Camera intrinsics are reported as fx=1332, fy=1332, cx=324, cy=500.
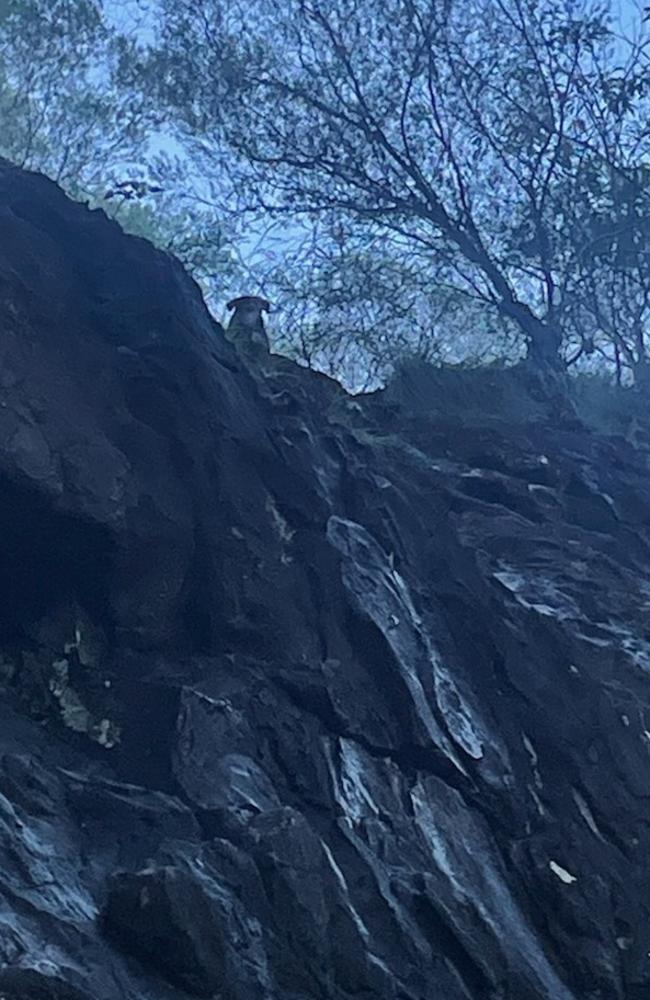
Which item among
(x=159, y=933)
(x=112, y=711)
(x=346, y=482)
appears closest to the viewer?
(x=159, y=933)

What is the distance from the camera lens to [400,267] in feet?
76.3

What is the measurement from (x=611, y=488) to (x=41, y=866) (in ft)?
38.6

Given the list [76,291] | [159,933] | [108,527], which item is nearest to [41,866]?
[159,933]

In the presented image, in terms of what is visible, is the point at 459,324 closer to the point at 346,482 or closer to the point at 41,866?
the point at 346,482

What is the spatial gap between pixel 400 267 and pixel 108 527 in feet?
45.1

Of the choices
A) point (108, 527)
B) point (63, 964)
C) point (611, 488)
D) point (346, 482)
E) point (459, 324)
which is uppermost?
point (459, 324)

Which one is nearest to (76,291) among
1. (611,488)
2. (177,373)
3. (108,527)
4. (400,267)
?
(177,373)

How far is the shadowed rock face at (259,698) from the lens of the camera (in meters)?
8.16

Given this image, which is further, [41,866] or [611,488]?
[611,488]

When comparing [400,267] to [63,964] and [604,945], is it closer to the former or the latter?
[604,945]

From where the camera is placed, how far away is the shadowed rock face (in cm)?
816

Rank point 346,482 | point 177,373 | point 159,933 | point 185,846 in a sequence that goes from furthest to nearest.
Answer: point 346,482 < point 177,373 < point 185,846 < point 159,933

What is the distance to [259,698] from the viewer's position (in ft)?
34.0

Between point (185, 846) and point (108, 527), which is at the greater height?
point (108, 527)
